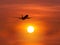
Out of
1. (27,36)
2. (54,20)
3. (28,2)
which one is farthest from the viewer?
(28,2)

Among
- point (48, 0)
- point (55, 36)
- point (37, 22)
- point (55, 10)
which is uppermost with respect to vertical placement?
point (48, 0)

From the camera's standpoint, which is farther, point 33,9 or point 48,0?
point 48,0

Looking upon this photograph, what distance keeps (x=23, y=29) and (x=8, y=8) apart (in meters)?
0.22

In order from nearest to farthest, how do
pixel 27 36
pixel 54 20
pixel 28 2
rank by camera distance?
pixel 27 36
pixel 54 20
pixel 28 2

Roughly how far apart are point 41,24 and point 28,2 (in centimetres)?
25

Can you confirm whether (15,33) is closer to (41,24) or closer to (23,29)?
(23,29)

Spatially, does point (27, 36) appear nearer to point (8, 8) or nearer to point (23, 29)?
point (23, 29)

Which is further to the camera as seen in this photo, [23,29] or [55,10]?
[55,10]

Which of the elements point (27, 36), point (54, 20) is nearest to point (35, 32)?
point (27, 36)

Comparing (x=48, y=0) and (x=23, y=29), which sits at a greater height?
(x=48, y=0)

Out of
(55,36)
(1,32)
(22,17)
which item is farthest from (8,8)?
(55,36)

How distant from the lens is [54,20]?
1311 mm

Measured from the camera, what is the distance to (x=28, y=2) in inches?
57.8

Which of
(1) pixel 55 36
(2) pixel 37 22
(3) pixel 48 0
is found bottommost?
(1) pixel 55 36
